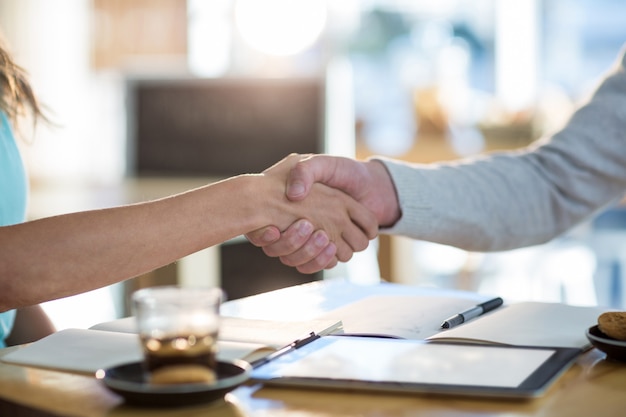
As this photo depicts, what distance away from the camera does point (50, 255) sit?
88 centimetres

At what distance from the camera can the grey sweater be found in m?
1.32

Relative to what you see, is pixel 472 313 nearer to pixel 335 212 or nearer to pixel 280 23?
pixel 335 212

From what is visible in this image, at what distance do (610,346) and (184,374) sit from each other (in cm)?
37

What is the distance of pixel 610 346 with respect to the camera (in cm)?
77

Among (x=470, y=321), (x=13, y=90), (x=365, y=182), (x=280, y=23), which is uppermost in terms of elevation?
(x=280, y=23)

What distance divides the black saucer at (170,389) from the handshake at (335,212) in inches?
23.3

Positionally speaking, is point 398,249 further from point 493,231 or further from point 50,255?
point 50,255

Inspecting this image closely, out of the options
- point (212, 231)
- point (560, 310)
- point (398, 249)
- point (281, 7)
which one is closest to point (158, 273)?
point (398, 249)

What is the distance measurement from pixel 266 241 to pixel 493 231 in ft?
1.27

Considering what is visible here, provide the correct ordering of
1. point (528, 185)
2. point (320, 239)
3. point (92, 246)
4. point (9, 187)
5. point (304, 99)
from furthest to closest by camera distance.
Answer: point (304, 99), point (528, 185), point (320, 239), point (9, 187), point (92, 246)

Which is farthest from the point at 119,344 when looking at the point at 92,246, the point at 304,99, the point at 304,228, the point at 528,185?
the point at 304,99

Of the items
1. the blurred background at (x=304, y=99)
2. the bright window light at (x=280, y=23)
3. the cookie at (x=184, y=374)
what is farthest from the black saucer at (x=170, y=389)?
the bright window light at (x=280, y=23)

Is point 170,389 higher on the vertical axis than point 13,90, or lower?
lower

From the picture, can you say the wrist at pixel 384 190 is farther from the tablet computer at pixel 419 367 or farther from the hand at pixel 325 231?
the tablet computer at pixel 419 367
